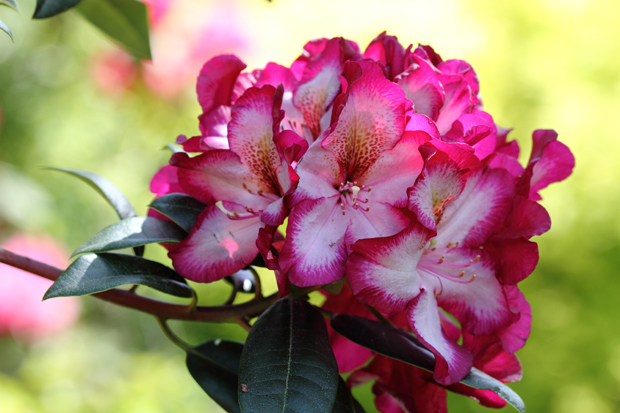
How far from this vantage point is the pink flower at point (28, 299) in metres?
1.69

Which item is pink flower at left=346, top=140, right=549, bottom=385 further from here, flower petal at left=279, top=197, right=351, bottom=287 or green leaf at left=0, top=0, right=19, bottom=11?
green leaf at left=0, top=0, right=19, bottom=11

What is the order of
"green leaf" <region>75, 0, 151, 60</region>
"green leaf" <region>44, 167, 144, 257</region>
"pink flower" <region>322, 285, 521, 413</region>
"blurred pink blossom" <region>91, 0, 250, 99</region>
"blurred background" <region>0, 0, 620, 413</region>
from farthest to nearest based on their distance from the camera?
"blurred pink blossom" <region>91, 0, 250, 99</region>
"blurred background" <region>0, 0, 620, 413</region>
"green leaf" <region>75, 0, 151, 60</region>
"green leaf" <region>44, 167, 144, 257</region>
"pink flower" <region>322, 285, 521, 413</region>

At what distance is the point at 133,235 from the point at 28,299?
56.7 inches

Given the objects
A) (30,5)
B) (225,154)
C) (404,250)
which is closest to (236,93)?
(225,154)

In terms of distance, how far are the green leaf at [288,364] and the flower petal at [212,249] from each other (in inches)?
2.3

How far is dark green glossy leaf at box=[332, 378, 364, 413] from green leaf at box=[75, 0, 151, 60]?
0.53 metres

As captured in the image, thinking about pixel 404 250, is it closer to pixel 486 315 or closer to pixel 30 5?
pixel 486 315

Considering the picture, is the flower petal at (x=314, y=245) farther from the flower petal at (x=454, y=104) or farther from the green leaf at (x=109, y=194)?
the green leaf at (x=109, y=194)

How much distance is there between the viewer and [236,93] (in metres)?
0.54

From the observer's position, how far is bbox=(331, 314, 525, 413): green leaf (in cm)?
43

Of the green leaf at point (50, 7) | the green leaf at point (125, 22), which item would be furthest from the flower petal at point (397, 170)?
the green leaf at point (125, 22)

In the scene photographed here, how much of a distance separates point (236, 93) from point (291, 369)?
0.90 ft

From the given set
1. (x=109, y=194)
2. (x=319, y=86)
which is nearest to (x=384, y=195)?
(x=319, y=86)

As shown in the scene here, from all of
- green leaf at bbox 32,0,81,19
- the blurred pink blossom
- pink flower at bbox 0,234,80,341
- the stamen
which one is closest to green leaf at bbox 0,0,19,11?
green leaf at bbox 32,0,81,19
